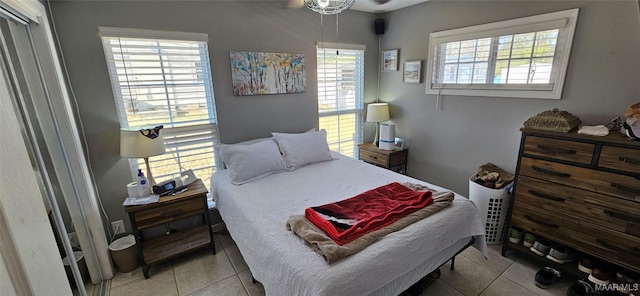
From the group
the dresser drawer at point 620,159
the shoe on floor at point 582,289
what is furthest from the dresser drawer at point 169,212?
the dresser drawer at point 620,159

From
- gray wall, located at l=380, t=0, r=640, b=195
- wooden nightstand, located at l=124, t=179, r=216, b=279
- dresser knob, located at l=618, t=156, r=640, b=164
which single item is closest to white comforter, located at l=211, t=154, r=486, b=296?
wooden nightstand, located at l=124, t=179, r=216, b=279

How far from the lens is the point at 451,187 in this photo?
3250 millimetres

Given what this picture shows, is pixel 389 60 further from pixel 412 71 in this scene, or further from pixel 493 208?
pixel 493 208

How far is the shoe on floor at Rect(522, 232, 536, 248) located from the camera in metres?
2.22

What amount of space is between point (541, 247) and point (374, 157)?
1.88 meters

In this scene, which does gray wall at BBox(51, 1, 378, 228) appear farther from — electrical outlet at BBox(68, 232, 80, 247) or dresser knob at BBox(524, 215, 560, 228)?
dresser knob at BBox(524, 215, 560, 228)

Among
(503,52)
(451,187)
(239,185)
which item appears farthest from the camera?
(451,187)

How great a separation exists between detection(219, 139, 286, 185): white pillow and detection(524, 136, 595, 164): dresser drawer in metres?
2.10

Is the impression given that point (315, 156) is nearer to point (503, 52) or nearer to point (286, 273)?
point (286, 273)

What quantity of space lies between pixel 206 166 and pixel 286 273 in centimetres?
177

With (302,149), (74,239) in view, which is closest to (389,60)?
(302,149)

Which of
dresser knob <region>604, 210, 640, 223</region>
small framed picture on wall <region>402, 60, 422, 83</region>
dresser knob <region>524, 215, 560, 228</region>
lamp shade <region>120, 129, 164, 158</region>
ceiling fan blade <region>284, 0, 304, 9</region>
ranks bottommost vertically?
dresser knob <region>524, 215, 560, 228</region>

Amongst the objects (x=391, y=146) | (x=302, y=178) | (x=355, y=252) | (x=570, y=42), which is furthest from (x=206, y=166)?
(x=570, y=42)

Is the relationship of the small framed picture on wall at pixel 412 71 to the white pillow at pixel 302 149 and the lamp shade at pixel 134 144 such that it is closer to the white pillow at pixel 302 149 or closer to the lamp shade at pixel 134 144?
the white pillow at pixel 302 149
